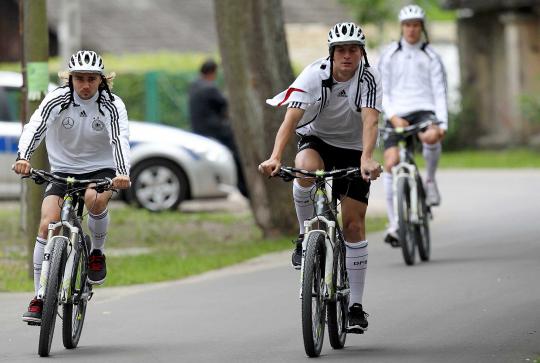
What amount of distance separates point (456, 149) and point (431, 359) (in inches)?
954

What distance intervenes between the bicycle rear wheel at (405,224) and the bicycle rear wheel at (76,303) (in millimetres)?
4178

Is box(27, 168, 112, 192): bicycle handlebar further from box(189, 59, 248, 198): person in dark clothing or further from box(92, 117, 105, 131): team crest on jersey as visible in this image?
box(189, 59, 248, 198): person in dark clothing

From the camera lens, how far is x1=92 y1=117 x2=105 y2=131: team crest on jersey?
1003cm

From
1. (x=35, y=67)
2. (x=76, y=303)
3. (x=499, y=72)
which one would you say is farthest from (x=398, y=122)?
(x=499, y=72)

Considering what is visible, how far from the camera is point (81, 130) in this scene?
32.9ft

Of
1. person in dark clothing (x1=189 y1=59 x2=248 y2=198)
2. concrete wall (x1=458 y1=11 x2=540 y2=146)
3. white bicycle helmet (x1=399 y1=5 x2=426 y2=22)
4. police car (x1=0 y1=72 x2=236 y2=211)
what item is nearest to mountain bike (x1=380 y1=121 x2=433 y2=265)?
white bicycle helmet (x1=399 y1=5 x2=426 y2=22)

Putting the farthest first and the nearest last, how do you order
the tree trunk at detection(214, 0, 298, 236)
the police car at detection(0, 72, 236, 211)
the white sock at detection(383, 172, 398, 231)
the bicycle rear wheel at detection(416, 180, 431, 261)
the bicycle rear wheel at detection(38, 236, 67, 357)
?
the police car at detection(0, 72, 236, 211) → the tree trunk at detection(214, 0, 298, 236) → the white sock at detection(383, 172, 398, 231) → the bicycle rear wheel at detection(416, 180, 431, 261) → the bicycle rear wheel at detection(38, 236, 67, 357)

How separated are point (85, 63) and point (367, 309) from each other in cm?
293

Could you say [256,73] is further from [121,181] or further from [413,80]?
[121,181]

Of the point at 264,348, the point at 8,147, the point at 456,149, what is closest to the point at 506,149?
the point at 456,149

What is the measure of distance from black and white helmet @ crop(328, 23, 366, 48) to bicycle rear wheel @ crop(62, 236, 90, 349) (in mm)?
2037

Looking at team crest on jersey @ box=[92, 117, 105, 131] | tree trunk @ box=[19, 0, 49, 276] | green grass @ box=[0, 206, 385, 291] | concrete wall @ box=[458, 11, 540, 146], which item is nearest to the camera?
team crest on jersey @ box=[92, 117, 105, 131]

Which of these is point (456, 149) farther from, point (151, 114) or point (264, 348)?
point (264, 348)

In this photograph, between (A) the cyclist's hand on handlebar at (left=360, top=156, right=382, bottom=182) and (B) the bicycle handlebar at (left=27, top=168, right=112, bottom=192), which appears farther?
(B) the bicycle handlebar at (left=27, top=168, right=112, bottom=192)
